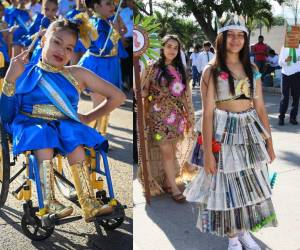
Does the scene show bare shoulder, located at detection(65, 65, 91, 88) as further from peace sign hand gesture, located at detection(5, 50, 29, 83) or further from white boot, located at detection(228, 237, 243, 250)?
white boot, located at detection(228, 237, 243, 250)

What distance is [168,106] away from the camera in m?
3.54

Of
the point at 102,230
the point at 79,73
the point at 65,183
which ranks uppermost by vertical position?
the point at 79,73

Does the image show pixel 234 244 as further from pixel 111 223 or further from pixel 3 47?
pixel 3 47

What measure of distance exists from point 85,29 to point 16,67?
313 mm

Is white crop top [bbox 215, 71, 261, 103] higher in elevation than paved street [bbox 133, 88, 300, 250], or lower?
higher

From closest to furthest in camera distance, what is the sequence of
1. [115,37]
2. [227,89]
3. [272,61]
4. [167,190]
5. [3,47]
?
1. [115,37]
2. [3,47]
3. [227,89]
4. [167,190]
5. [272,61]

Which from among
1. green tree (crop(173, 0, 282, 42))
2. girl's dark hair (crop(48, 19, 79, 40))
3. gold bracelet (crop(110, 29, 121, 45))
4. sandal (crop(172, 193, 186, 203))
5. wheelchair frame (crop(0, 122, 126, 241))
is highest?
green tree (crop(173, 0, 282, 42))

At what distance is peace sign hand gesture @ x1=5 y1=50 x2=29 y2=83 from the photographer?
171 cm

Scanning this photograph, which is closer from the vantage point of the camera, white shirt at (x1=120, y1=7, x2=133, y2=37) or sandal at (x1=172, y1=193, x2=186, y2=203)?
white shirt at (x1=120, y1=7, x2=133, y2=37)

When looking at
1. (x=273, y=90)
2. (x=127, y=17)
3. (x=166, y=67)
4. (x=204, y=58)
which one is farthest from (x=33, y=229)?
(x=273, y=90)

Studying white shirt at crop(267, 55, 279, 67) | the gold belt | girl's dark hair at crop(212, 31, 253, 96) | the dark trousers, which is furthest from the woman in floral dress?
white shirt at crop(267, 55, 279, 67)

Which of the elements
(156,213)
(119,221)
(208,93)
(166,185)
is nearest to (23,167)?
(119,221)

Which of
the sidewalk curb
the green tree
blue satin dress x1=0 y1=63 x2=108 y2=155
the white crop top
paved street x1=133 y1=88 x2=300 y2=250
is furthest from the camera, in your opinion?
the green tree

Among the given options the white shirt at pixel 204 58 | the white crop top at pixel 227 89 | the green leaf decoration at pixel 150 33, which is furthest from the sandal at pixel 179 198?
the white shirt at pixel 204 58
